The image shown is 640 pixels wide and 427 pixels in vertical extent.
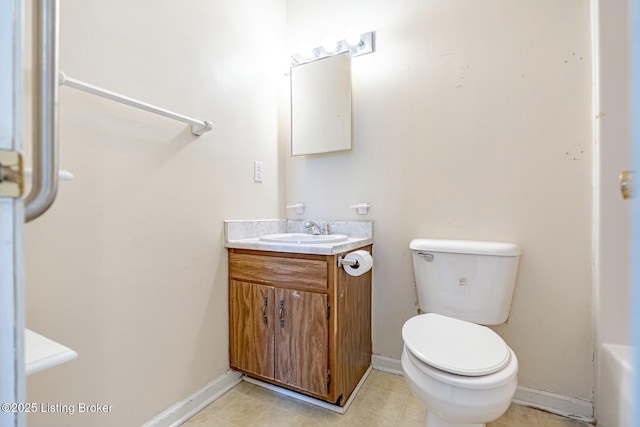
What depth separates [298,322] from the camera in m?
1.30

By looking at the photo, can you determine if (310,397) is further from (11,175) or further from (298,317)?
(11,175)

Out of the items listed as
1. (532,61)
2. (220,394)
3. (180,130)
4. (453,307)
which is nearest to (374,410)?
(453,307)

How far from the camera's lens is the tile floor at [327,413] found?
4.03 feet

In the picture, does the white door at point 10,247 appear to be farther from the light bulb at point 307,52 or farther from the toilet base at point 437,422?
the light bulb at point 307,52

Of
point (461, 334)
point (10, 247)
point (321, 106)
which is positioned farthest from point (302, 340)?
point (321, 106)

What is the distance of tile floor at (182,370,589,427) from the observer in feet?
4.03

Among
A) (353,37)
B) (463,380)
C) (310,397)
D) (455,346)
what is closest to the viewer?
→ (463,380)

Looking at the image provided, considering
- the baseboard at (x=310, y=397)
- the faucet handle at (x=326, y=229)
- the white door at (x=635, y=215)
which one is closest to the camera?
the white door at (x=635, y=215)

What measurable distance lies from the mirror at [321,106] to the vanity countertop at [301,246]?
654 millimetres

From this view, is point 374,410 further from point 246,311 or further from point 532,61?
point 532,61

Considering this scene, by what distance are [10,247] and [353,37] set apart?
1.76 meters

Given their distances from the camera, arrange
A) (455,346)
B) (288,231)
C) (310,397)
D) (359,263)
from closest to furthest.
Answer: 1. (455,346)
2. (359,263)
3. (310,397)
4. (288,231)

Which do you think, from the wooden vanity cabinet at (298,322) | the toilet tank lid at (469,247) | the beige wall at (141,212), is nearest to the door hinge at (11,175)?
the beige wall at (141,212)

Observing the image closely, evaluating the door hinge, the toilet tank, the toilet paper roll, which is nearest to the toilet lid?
the toilet tank
